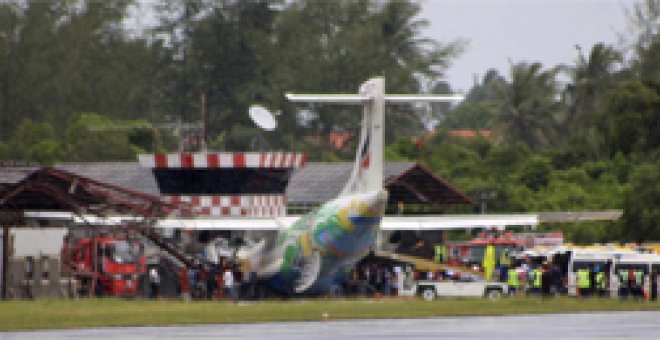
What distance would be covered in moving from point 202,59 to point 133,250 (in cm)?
8716

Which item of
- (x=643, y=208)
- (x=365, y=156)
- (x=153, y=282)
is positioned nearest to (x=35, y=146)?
(x=643, y=208)

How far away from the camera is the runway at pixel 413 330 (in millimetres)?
38188

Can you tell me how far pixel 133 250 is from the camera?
61.9 metres

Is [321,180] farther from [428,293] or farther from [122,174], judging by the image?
[428,293]

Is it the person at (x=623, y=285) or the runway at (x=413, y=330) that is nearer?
the runway at (x=413, y=330)

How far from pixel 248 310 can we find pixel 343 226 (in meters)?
5.78

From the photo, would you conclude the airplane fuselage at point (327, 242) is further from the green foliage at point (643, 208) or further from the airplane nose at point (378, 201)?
the green foliage at point (643, 208)

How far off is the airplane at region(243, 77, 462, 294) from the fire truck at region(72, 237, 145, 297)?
5444mm

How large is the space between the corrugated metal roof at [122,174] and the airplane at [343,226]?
18886mm

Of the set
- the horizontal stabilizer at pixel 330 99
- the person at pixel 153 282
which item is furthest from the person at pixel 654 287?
the person at pixel 153 282

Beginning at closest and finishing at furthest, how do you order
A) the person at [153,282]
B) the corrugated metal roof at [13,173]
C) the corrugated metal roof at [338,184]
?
the corrugated metal roof at [13,173] → the person at [153,282] → the corrugated metal roof at [338,184]

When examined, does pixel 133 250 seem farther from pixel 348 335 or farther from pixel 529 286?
pixel 348 335

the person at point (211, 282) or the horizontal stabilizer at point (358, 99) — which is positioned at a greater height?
the horizontal stabilizer at point (358, 99)

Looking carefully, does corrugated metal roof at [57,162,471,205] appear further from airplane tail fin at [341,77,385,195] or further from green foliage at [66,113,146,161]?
green foliage at [66,113,146,161]
